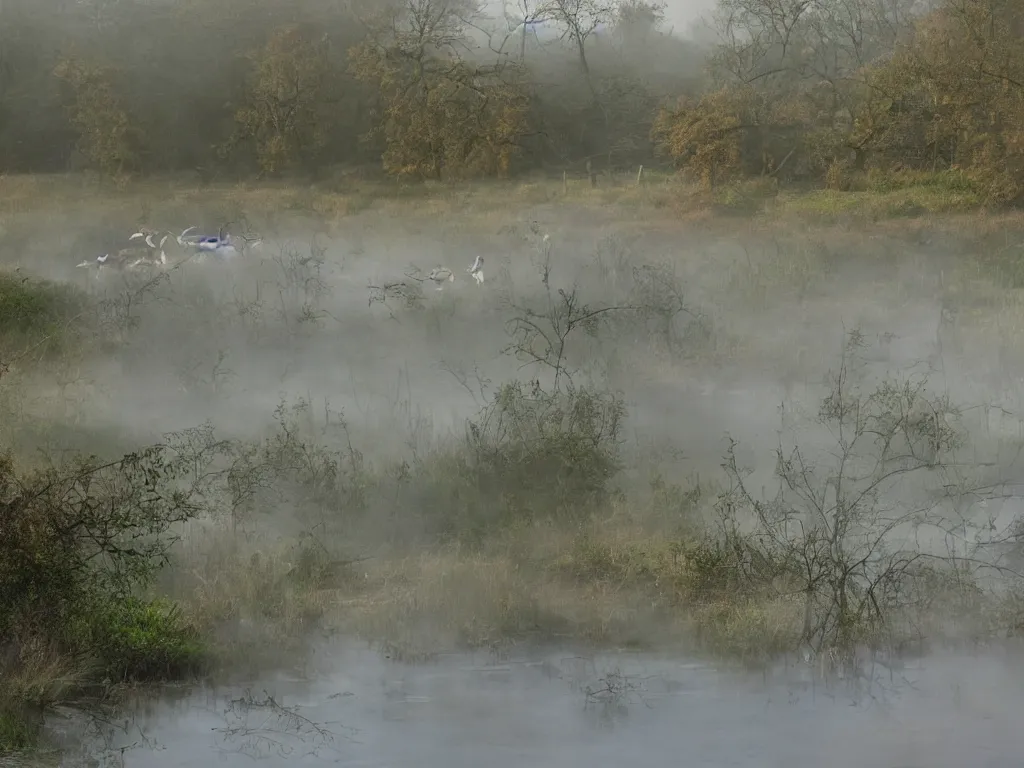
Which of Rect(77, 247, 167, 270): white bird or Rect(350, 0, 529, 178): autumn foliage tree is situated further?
Rect(77, 247, 167, 270): white bird

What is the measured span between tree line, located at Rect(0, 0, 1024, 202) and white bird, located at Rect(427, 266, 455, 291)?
0.80 m

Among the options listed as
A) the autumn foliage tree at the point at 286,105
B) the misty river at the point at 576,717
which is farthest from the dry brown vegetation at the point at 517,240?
the misty river at the point at 576,717

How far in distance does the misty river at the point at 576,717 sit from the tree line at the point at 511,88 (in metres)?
4.85

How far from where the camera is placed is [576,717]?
639 cm

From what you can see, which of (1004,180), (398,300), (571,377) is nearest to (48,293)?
(398,300)

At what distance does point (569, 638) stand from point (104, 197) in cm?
551

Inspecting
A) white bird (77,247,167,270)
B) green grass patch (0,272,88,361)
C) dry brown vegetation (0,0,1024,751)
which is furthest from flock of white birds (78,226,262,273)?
green grass patch (0,272,88,361)

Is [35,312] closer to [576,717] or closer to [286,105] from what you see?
[286,105]

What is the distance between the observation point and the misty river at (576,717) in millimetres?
5992

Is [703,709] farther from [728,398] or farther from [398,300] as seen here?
[398,300]

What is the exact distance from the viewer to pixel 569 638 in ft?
23.6

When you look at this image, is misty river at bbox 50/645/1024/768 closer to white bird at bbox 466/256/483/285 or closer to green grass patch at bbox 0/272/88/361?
green grass patch at bbox 0/272/88/361

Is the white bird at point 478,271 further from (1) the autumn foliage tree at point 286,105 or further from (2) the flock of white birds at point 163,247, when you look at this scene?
(2) the flock of white birds at point 163,247

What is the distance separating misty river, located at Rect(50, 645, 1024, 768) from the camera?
5.99 m
